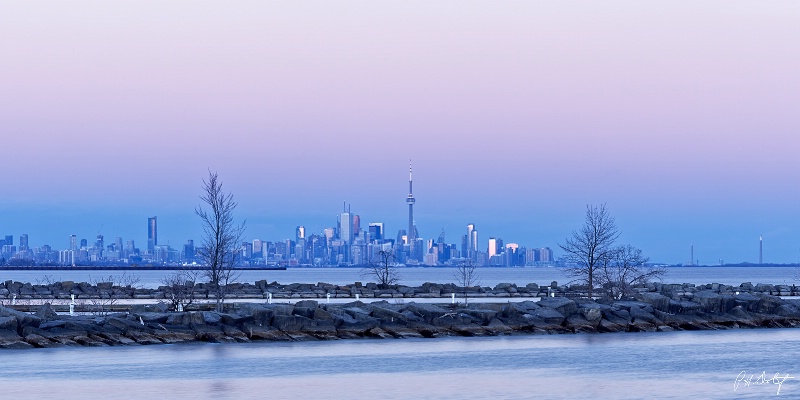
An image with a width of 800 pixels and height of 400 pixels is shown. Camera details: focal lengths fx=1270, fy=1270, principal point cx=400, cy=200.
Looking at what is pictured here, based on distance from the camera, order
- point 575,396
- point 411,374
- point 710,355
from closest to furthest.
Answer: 1. point 575,396
2. point 411,374
3. point 710,355

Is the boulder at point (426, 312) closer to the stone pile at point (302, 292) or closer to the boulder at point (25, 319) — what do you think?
the boulder at point (25, 319)

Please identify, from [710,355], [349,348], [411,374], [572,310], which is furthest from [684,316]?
[411,374]

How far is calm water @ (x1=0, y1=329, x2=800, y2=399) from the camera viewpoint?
20.3 m

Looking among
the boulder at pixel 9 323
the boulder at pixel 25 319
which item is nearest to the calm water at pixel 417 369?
the boulder at pixel 9 323

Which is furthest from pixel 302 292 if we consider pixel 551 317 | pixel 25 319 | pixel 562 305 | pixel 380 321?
pixel 25 319

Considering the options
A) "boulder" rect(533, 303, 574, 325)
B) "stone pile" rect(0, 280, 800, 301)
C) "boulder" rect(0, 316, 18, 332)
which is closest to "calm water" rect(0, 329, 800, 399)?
"boulder" rect(0, 316, 18, 332)

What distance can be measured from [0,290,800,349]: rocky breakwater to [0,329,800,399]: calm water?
909 mm

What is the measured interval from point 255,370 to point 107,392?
3930mm

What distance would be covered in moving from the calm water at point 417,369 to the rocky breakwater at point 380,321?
2.98 feet

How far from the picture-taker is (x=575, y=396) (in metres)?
19.9

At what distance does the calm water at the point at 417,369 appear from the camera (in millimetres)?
20328

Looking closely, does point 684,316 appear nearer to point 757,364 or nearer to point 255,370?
point 757,364

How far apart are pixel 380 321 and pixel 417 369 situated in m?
8.04

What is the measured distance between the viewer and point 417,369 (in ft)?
77.6
